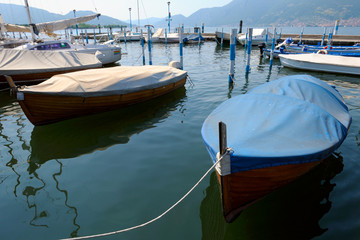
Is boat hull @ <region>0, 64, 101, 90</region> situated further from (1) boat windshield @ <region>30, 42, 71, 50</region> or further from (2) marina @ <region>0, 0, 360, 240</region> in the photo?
(1) boat windshield @ <region>30, 42, 71, 50</region>

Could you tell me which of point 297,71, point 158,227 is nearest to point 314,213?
point 158,227

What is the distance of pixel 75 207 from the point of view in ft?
13.5

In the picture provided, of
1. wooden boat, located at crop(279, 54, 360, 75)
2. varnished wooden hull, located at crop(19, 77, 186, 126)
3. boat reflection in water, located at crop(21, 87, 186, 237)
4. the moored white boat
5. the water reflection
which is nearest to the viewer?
boat reflection in water, located at crop(21, 87, 186, 237)

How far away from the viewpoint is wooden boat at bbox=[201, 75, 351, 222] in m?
3.05

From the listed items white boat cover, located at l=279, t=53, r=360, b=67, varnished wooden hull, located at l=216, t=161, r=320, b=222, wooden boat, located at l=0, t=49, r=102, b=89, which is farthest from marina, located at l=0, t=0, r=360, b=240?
white boat cover, located at l=279, t=53, r=360, b=67

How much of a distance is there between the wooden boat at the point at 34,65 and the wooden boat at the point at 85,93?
4.99 m

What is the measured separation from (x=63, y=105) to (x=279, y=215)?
6.91 m

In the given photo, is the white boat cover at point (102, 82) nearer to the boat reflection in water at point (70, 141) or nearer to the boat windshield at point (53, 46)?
the boat reflection in water at point (70, 141)

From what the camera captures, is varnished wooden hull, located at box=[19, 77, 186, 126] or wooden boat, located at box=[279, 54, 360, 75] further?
wooden boat, located at box=[279, 54, 360, 75]

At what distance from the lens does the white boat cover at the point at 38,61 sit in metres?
11.5

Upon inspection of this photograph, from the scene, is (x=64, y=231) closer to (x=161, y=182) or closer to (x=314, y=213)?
(x=161, y=182)

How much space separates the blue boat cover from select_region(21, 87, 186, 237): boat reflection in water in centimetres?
292

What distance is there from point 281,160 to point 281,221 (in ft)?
4.20

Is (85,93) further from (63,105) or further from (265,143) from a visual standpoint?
(265,143)
